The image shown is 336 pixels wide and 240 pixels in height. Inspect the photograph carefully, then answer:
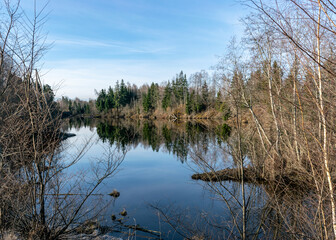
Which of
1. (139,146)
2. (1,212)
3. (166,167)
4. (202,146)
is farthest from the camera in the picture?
(139,146)

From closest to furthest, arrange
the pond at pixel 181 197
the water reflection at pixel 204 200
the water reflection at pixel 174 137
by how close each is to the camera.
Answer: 1. the water reflection at pixel 204 200
2. the pond at pixel 181 197
3. the water reflection at pixel 174 137

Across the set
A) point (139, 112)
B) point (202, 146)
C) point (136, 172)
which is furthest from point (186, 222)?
point (139, 112)

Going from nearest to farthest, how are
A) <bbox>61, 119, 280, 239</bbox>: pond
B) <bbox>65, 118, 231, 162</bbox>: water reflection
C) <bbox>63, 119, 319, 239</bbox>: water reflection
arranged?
<bbox>63, 119, 319, 239</bbox>: water reflection → <bbox>61, 119, 280, 239</bbox>: pond → <bbox>65, 118, 231, 162</bbox>: water reflection

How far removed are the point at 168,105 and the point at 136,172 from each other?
44812mm

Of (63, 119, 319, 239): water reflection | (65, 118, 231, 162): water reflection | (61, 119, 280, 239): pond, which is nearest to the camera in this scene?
(63, 119, 319, 239): water reflection

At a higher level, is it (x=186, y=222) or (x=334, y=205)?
(x=334, y=205)

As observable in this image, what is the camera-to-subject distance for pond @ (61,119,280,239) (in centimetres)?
588

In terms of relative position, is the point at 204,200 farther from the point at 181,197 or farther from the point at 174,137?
the point at 174,137

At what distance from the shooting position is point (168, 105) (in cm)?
5866

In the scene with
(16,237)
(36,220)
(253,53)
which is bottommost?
(16,237)

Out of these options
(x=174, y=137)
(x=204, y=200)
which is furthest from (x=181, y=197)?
(x=174, y=137)

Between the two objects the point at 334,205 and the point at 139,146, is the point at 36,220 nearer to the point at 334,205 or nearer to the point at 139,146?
the point at 334,205

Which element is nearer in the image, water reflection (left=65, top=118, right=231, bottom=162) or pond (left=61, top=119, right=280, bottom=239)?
pond (left=61, top=119, right=280, bottom=239)

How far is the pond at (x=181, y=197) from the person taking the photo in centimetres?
588
